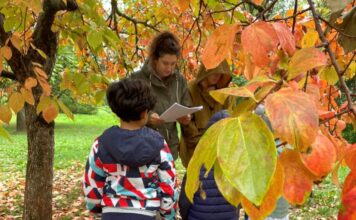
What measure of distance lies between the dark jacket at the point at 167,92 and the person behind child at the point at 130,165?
723 mm

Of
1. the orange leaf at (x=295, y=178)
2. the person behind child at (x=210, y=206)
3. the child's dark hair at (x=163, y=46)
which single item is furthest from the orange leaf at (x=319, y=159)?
the child's dark hair at (x=163, y=46)

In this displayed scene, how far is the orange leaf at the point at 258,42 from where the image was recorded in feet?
2.64

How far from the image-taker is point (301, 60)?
686mm

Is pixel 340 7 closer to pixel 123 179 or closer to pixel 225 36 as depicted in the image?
pixel 225 36

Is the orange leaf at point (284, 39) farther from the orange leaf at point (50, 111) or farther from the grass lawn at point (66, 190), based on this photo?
the orange leaf at point (50, 111)

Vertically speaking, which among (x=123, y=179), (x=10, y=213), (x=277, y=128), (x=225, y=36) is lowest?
(x=10, y=213)

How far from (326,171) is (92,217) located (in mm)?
4643

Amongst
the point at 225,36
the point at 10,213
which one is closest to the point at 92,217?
the point at 10,213

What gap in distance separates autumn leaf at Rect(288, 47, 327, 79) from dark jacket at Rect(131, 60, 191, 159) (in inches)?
85.7

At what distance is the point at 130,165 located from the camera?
204 centimetres

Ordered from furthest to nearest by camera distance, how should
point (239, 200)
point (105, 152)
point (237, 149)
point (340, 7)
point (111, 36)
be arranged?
point (111, 36)
point (105, 152)
point (340, 7)
point (239, 200)
point (237, 149)

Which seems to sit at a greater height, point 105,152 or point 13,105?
point 13,105

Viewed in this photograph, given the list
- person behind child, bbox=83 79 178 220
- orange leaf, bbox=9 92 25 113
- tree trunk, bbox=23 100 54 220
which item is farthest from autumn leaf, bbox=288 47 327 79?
tree trunk, bbox=23 100 54 220

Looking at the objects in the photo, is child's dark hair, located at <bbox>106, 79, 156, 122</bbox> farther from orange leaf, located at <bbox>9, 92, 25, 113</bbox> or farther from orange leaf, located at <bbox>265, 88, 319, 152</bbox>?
orange leaf, located at <bbox>265, 88, 319, 152</bbox>
